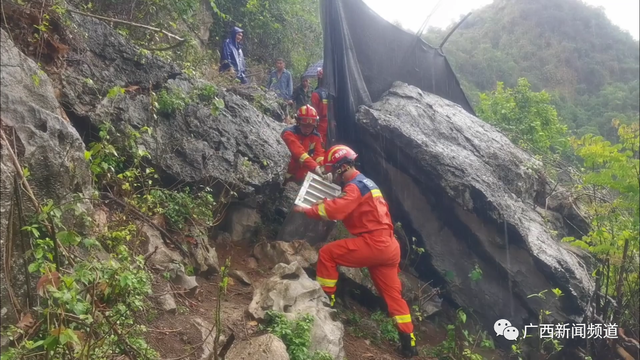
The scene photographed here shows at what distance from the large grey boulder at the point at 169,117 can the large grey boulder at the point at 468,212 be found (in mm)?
1516

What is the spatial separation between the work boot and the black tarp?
9.20ft

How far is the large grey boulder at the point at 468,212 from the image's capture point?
634cm

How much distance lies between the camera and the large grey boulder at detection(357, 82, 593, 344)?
250 inches

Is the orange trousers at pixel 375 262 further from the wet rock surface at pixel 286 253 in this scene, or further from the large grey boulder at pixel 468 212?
the large grey boulder at pixel 468 212

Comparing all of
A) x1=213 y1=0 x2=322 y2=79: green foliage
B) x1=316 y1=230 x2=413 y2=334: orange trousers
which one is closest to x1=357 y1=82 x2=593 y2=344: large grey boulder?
x1=316 y1=230 x2=413 y2=334: orange trousers

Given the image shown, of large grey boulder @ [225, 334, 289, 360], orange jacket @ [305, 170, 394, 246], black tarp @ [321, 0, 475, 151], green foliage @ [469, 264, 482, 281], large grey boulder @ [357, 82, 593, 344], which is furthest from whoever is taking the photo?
black tarp @ [321, 0, 475, 151]

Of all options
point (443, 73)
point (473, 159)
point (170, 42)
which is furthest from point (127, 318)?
point (443, 73)

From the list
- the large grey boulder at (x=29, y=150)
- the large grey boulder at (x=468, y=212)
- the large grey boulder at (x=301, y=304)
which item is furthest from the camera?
the large grey boulder at (x=468, y=212)

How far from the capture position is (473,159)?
22.5 feet

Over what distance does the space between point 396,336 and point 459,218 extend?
184 centimetres

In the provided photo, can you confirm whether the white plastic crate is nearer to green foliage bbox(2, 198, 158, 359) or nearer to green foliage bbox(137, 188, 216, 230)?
green foliage bbox(137, 188, 216, 230)

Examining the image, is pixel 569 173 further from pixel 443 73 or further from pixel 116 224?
pixel 116 224

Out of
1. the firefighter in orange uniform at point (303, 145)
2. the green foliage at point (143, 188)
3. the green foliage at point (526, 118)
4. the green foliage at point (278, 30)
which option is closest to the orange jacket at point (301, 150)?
the firefighter in orange uniform at point (303, 145)

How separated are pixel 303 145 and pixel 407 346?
9.30ft
